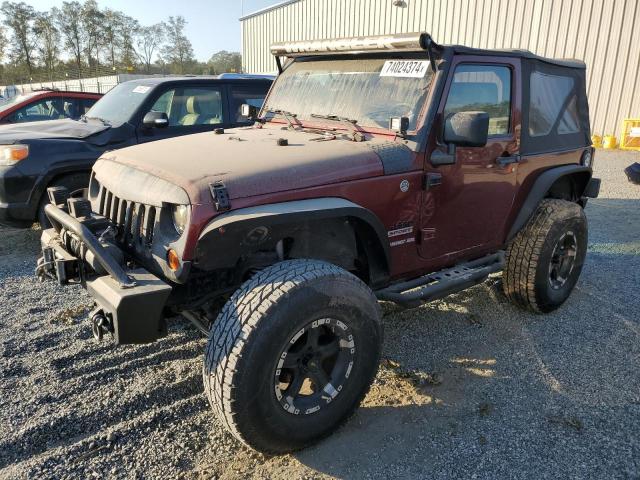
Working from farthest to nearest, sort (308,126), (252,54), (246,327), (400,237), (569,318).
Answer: (252,54)
(569,318)
(308,126)
(400,237)
(246,327)

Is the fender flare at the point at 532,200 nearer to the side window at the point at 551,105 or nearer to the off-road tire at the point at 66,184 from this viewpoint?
the side window at the point at 551,105

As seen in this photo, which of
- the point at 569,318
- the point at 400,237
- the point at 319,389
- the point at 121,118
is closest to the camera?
the point at 319,389

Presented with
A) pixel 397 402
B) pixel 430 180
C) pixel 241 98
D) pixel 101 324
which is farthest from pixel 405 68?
pixel 241 98

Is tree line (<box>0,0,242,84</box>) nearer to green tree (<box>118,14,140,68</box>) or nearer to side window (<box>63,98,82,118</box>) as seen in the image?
green tree (<box>118,14,140,68</box>)

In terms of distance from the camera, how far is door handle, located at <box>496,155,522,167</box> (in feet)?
12.0

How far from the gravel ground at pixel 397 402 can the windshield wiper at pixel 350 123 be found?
1536 millimetres

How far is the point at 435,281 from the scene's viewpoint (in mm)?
3486

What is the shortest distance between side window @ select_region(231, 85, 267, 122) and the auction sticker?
3.43 m

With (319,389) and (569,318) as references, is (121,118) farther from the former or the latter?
(569,318)

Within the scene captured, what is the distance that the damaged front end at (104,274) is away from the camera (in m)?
2.34

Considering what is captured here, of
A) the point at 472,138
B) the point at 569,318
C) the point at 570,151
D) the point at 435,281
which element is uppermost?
the point at 472,138

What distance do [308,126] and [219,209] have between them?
1498mm

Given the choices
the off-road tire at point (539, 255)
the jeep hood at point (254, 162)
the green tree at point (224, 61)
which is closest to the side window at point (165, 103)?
the jeep hood at point (254, 162)

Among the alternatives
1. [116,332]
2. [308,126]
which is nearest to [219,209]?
[116,332]
